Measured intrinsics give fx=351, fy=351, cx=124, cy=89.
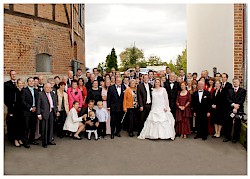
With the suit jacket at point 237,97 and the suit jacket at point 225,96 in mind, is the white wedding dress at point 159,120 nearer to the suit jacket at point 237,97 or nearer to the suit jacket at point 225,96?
the suit jacket at point 225,96

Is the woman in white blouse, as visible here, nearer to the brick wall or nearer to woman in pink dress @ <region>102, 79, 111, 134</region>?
woman in pink dress @ <region>102, 79, 111, 134</region>

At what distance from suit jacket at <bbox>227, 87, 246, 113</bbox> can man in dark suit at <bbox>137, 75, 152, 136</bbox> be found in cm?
215

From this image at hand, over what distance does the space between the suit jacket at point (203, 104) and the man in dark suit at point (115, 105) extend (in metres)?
1.99

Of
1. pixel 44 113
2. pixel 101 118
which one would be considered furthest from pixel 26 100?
pixel 101 118

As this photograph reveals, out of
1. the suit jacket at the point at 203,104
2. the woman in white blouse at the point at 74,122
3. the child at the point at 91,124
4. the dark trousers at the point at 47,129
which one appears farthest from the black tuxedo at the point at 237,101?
Answer: the dark trousers at the point at 47,129

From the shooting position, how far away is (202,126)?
9.27m

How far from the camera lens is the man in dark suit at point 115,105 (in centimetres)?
945

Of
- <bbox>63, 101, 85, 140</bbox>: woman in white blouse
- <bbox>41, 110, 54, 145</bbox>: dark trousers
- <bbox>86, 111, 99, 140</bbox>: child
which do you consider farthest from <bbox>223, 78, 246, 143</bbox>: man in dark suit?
<bbox>41, 110, 54, 145</bbox>: dark trousers

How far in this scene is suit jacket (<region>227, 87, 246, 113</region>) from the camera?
8.70 meters

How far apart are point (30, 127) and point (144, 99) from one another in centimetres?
312

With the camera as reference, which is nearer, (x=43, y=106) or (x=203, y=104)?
(x=43, y=106)

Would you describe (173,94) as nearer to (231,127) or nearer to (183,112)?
(183,112)

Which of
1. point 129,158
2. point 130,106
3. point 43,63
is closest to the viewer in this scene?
point 129,158

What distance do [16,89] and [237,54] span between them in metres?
6.00
